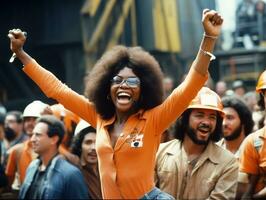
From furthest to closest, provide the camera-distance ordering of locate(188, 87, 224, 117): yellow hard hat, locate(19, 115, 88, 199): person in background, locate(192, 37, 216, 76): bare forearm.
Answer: locate(19, 115, 88, 199): person in background < locate(188, 87, 224, 117): yellow hard hat < locate(192, 37, 216, 76): bare forearm

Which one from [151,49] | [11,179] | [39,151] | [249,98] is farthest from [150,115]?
[151,49]

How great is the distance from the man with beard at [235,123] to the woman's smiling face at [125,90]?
2.41m

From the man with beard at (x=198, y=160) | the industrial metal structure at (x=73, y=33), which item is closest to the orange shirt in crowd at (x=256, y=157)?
the man with beard at (x=198, y=160)

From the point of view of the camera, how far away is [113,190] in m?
5.32

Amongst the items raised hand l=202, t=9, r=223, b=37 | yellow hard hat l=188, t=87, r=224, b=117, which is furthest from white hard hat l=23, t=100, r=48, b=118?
raised hand l=202, t=9, r=223, b=37

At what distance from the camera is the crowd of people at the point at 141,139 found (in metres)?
5.29

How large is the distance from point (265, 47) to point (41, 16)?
5622 mm

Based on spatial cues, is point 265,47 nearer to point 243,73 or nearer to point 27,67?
point 243,73

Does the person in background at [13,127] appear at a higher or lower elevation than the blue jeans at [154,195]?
higher

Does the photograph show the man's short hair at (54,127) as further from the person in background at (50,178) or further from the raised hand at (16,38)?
the raised hand at (16,38)

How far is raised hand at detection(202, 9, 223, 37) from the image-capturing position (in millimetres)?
5078

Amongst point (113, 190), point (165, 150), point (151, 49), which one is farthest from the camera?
point (151, 49)

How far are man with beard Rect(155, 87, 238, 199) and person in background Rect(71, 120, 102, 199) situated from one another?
1196 mm

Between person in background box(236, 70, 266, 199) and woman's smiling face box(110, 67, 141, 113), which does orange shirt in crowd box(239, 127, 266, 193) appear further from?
woman's smiling face box(110, 67, 141, 113)
